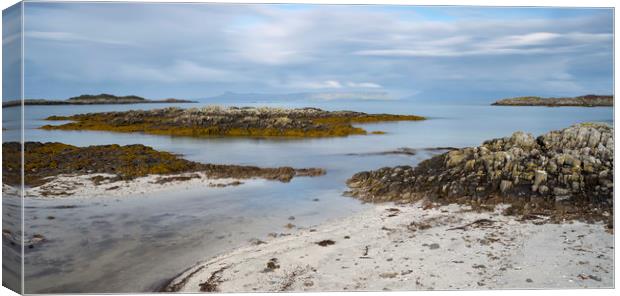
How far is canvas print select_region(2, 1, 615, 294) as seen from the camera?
6.75m

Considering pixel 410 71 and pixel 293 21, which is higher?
pixel 293 21

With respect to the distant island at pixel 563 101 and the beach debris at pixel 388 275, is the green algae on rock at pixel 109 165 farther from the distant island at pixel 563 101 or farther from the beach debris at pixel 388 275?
the distant island at pixel 563 101

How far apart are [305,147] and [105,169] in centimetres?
263

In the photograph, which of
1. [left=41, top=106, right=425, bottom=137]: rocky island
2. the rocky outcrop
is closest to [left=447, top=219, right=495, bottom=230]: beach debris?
the rocky outcrop

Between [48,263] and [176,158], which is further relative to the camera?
[176,158]

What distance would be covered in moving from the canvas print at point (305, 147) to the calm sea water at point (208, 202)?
0.03 meters

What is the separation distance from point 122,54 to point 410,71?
3.79 m

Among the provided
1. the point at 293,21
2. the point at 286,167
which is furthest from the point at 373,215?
the point at 293,21

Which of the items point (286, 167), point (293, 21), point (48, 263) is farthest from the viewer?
point (286, 167)

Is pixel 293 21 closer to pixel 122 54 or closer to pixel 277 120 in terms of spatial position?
pixel 277 120

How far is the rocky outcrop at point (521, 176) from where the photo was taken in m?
7.56

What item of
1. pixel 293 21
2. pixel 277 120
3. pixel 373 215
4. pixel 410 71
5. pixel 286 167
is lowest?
pixel 373 215

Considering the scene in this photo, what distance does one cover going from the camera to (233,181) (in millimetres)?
7594

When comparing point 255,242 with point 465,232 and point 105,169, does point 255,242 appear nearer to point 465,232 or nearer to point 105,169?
point 105,169
